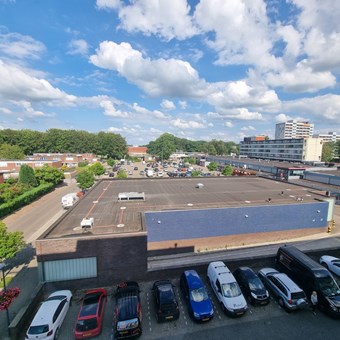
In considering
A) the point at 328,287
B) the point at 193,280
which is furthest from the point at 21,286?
the point at 328,287

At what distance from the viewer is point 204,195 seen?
27.7 m

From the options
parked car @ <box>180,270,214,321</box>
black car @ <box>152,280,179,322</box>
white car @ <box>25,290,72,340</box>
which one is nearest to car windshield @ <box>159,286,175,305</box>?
black car @ <box>152,280,179,322</box>

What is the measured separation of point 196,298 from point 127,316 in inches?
140

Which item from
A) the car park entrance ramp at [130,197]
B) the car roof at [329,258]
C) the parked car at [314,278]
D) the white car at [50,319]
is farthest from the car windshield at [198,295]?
the car park entrance ramp at [130,197]

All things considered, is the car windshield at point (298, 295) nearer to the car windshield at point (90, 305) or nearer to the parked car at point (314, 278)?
the parked car at point (314, 278)

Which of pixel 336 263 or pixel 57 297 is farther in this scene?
pixel 336 263

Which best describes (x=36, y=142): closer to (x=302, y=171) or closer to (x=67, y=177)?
(x=67, y=177)

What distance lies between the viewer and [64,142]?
113 meters

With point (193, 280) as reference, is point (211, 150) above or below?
above

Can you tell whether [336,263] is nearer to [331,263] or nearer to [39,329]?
[331,263]

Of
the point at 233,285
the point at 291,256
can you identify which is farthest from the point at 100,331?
the point at 291,256

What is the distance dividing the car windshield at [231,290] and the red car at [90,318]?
643cm

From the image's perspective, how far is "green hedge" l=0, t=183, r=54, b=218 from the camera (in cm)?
2964

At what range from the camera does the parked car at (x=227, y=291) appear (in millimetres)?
10786
